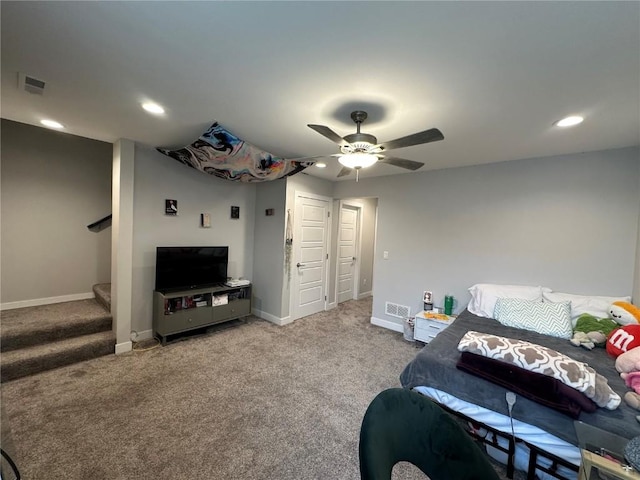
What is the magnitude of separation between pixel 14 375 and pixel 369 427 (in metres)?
3.51

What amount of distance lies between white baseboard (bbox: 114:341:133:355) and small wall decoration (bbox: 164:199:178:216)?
5.58 feet

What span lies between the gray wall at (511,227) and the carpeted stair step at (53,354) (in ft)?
12.3

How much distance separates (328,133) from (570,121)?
6.78ft

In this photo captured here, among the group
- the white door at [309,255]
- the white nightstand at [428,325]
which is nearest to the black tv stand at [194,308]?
the white door at [309,255]

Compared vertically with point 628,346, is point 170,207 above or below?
above

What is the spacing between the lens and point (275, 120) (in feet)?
7.65

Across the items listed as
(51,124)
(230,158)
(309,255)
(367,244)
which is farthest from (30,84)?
(367,244)

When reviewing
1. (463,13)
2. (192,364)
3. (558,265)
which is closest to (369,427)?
(463,13)

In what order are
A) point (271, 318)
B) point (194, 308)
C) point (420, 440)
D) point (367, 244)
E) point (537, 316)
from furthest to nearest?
point (367, 244), point (271, 318), point (194, 308), point (537, 316), point (420, 440)

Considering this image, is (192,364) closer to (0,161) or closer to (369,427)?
(369,427)

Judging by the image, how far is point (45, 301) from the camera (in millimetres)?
3594

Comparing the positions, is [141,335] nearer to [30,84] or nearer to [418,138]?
[30,84]

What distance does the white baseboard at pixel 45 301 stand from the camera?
3.34 m

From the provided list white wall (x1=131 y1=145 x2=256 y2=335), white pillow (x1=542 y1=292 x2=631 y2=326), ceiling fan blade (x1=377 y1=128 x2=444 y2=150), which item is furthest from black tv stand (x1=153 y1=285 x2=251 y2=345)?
white pillow (x1=542 y1=292 x2=631 y2=326)
